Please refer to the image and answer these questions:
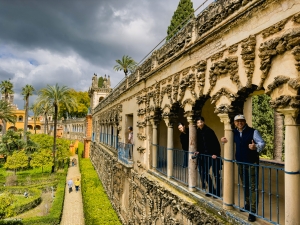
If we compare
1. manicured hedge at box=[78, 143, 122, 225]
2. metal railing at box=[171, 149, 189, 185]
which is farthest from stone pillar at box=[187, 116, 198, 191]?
manicured hedge at box=[78, 143, 122, 225]

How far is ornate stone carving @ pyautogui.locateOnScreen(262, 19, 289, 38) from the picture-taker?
137 inches

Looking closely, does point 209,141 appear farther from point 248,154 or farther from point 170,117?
point 170,117

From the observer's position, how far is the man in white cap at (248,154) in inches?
159

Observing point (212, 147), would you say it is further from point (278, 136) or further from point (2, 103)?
point (2, 103)

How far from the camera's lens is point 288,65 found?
3.36m

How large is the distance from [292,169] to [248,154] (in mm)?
991

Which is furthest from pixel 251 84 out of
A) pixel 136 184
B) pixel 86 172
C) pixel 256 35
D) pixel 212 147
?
pixel 86 172

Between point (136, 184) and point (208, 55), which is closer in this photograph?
A: point (208, 55)

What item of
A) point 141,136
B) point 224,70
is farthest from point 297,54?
point 141,136

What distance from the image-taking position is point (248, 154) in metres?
4.25

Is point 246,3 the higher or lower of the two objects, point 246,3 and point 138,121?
the higher

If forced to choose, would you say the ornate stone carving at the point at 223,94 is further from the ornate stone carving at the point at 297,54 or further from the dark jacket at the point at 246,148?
the ornate stone carving at the point at 297,54

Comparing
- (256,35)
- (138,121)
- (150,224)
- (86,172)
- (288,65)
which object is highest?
(256,35)

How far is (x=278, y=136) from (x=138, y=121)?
9703mm
